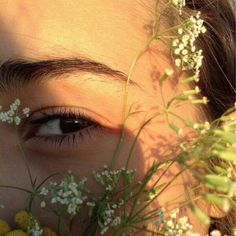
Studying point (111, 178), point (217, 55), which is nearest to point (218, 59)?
point (217, 55)

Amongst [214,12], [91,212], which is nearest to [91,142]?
[91,212]

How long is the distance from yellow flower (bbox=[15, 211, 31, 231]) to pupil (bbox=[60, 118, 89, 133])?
311mm

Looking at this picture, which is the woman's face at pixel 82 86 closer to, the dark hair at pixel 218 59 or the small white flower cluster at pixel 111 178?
the small white flower cluster at pixel 111 178

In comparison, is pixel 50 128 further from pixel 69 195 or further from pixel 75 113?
pixel 69 195

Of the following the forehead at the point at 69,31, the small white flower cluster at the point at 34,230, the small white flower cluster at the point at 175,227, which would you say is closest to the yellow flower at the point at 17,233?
the small white flower cluster at the point at 34,230

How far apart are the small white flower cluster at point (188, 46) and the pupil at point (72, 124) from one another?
305mm

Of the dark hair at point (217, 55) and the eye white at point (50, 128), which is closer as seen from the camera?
the eye white at point (50, 128)

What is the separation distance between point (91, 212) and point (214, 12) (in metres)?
0.92

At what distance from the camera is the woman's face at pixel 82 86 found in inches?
43.4

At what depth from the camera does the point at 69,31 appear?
3.63 feet

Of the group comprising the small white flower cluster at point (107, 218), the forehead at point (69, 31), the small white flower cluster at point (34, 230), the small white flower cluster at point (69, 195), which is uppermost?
the forehead at point (69, 31)

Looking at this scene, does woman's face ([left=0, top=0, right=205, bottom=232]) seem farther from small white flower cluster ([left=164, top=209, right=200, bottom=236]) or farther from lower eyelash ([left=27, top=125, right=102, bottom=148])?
small white flower cluster ([left=164, top=209, right=200, bottom=236])

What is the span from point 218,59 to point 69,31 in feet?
2.15

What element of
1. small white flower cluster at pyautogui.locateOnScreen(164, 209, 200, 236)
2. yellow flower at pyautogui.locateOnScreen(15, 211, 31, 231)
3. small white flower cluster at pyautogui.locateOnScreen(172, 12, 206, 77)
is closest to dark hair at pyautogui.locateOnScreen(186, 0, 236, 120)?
small white flower cluster at pyautogui.locateOnScreen(172, 12, 206, 77)
